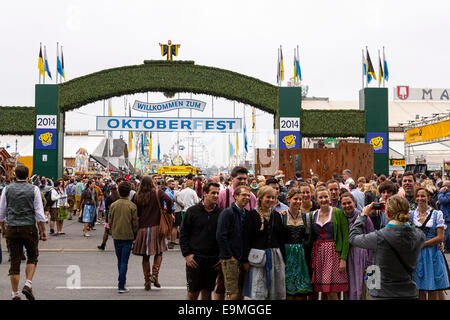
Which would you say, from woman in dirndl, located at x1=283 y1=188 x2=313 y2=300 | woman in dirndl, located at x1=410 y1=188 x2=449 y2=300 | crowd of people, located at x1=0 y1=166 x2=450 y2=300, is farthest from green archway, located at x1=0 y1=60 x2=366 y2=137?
woman in dirndl, located at x1=283 y1=188 x2=313 y2=300

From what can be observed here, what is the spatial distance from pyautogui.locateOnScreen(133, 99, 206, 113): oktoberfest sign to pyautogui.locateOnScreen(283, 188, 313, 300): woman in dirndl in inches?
839

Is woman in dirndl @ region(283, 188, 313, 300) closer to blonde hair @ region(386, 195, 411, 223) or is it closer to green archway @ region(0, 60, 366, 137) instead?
blonde hair @ region(386, 195, 411, 223)

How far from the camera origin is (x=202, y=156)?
461 feet

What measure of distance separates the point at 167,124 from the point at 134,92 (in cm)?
247

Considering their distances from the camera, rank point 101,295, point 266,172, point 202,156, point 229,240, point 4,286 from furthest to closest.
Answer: point 202,156, point 266,172, point 4,286, point 101,295, point 229,240

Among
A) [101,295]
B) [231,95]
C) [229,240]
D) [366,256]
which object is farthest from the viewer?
[231,95]

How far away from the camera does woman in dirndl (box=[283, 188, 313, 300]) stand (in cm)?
593

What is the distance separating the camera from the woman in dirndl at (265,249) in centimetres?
566

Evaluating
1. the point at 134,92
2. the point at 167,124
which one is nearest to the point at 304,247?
the point at 167,124

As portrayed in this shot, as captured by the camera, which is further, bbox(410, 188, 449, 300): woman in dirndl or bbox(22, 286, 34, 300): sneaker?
bbox(22, 286, 34, 300): sneaker

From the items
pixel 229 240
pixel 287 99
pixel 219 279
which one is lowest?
pixel 219 279
